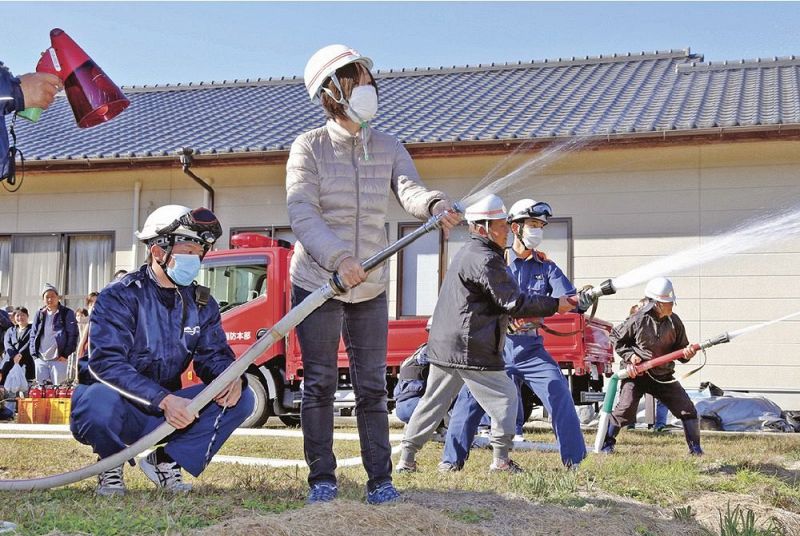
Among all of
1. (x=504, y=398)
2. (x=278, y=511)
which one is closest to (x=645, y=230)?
(x=504, y=398)

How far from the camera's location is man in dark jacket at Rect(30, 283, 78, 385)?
13449 mm

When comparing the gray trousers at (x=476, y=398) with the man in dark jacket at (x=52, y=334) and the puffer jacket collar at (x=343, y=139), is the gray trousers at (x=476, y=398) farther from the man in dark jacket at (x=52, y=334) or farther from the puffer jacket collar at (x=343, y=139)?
the man in dark jacket at (x=52, y=334)

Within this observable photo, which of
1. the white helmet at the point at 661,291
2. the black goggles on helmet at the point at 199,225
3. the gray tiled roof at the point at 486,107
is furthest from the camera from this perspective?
the gray tiled roof at the point at 486,107

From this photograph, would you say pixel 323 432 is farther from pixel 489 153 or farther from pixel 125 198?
pixel 125 198

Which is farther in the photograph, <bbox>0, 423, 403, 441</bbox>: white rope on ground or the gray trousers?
<bbox>0, 423, 403, 441</bbox>: white rope on ground

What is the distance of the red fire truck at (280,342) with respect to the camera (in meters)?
11.0

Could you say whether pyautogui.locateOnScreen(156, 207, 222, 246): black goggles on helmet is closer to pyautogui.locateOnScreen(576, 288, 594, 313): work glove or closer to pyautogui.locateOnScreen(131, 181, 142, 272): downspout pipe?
pyautogui.locateOnScreen(576, 288, 594, 313): work glove

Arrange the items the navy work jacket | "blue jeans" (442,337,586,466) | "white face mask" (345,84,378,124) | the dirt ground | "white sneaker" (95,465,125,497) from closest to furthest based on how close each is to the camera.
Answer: the dirt ground < "white face mask" (345,84,378,124) < the navy work jacket < "white sneaker" (95,465,125,497) < "blue jeans" (442,337,586,466)

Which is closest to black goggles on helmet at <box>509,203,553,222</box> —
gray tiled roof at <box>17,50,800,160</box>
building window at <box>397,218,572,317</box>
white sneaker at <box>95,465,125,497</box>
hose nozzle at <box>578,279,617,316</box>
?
hose nozzle at <box>578,279,617,316</box>

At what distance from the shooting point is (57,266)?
55.4 feet

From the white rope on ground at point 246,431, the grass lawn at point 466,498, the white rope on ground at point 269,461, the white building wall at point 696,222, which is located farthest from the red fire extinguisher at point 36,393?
the white rope on ground at point 269,461

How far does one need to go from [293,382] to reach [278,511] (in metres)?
7.32

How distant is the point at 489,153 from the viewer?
47.7 ft

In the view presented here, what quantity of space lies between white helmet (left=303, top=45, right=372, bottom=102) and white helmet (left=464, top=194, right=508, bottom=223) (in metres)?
1.81
